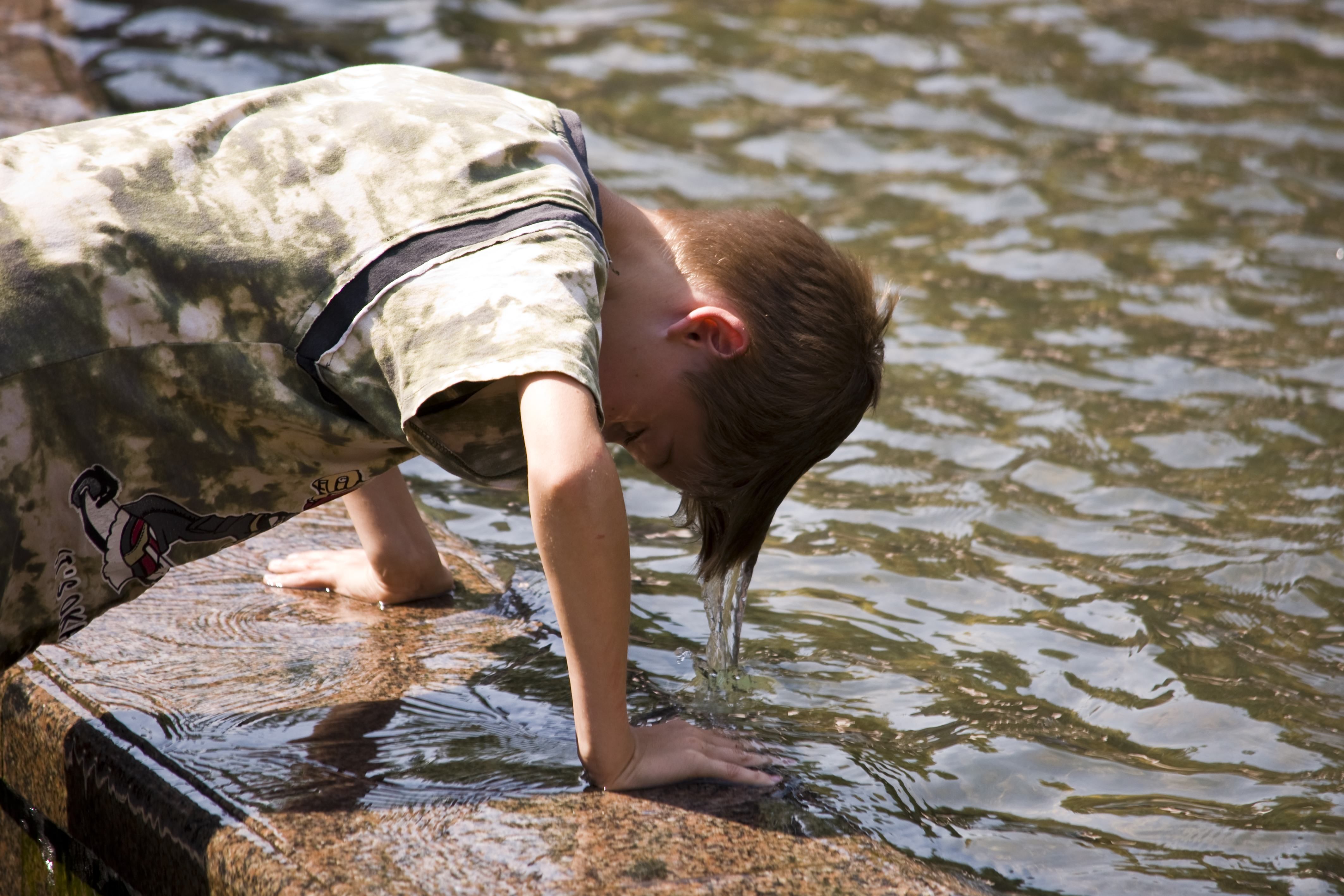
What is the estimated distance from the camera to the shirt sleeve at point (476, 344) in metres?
1.99

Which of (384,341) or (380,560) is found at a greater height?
(384,341)

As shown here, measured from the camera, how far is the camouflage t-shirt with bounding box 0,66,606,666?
6.88ft

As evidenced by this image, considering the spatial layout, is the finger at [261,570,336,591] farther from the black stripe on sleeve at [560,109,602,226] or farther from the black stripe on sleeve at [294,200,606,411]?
the black stripe on sleeve at [560,109,602,226]

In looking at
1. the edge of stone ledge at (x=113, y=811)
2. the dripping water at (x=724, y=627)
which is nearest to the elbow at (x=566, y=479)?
the edge of stone ledge at (x=113, y=811)

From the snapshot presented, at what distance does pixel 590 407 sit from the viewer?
2.00m

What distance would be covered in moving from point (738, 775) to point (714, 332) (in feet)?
2.62

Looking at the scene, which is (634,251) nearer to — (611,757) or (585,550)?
(585,550)

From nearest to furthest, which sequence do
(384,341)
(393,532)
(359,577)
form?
1. (384,341)
2. (393,532)
3. (359,577)

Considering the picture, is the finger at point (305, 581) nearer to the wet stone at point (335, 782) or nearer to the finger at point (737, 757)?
the wet stone at point (335, 782)

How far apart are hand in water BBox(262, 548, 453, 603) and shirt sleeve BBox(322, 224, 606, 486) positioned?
0.94m

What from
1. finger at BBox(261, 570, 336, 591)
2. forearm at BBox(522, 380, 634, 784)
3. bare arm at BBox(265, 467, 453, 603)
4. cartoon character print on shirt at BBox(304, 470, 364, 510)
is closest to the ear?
forearm at BBox(522, 380, 634, 784)

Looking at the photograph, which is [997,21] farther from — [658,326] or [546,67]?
[658,326]

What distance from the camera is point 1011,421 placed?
14.8 feet

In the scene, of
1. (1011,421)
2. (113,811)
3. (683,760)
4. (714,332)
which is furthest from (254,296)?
(1011,421)
